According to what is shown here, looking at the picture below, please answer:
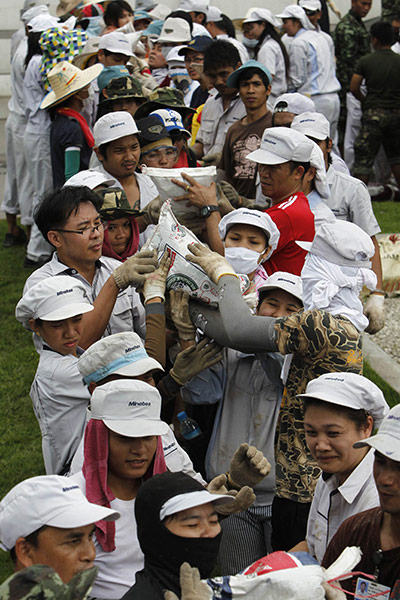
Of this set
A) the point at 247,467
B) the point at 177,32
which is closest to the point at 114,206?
the point at 247,467

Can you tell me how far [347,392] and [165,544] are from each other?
996 mm

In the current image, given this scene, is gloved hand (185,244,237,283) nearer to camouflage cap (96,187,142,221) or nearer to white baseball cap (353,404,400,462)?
camouflage cap (96,187,142,221)

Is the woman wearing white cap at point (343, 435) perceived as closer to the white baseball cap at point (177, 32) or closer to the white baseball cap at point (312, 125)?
the white baseball cap at point (312, 125)

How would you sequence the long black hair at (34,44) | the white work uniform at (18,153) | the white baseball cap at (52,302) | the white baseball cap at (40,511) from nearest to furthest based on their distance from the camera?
the white baseball cap at (40,511) < the white baseball cap at (52,302) < the long black hair at (34,44) < the white work uniform at (18,153)

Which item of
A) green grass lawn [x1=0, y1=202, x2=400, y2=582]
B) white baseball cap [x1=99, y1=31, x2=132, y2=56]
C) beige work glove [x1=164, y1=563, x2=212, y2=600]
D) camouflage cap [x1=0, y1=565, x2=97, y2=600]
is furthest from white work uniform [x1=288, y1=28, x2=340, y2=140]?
camouflage cap [x1=0, y1=565, x2=97, y2=600]

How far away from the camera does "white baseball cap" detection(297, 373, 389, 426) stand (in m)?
3.51

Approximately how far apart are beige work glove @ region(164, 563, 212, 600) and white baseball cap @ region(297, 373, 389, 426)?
3.41 feet

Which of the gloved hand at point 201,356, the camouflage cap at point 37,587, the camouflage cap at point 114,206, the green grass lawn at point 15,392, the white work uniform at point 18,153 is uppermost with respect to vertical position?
the camouflage cap at point 37,587

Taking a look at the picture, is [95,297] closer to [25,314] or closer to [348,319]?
[25,314]

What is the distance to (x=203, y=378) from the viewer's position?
460 cm

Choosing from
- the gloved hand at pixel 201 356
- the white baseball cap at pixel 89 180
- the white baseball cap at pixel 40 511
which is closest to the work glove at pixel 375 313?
the gloved hand at pixel 201 356

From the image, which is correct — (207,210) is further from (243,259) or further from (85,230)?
(85,230)

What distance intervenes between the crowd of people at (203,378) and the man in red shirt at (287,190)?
0.01 m

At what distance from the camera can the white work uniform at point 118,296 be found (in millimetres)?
4816
